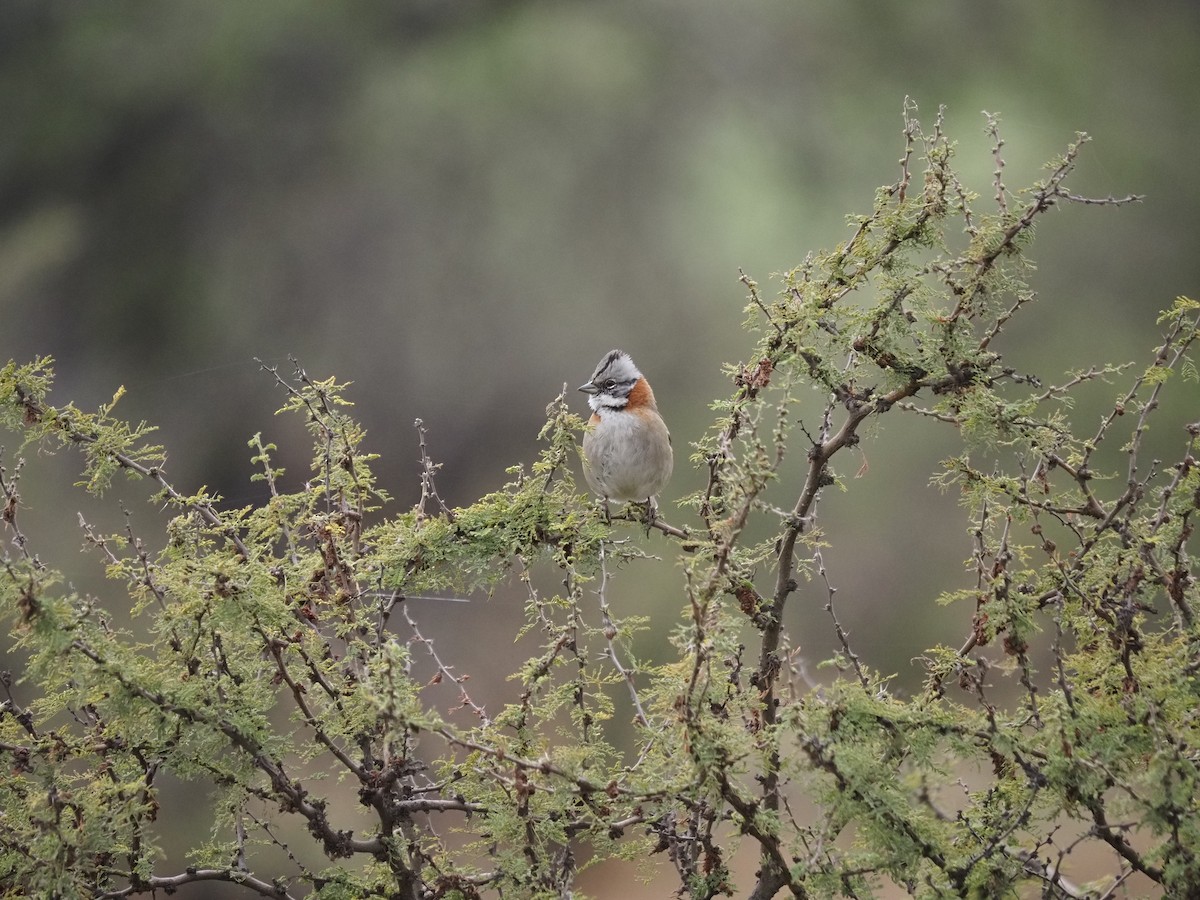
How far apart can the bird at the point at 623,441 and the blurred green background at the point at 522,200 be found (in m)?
0.98

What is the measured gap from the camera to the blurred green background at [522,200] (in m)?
3.19

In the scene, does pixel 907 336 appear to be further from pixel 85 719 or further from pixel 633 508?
pixel 85 719

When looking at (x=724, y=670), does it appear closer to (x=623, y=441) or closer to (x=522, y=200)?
(x=623, y=441)

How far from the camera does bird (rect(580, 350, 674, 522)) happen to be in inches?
83.1

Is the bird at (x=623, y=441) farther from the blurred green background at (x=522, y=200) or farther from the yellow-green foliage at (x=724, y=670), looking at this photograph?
the blurred green background at (x=522, y=200)

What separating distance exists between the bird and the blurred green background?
98cm

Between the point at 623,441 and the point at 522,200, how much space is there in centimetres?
177

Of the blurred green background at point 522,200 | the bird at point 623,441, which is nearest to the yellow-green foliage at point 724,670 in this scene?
the bird at point 623,441

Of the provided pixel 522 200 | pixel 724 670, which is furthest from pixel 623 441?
pixel 522 200

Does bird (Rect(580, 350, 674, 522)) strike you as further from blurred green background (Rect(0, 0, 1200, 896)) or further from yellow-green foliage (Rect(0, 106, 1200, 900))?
Answer: blurred green background (Rect(0, 0, 1200, 896))

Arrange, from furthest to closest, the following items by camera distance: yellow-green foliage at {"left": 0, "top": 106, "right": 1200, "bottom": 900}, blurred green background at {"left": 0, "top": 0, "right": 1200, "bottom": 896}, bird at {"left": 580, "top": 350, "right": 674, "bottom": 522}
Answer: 1. blurred green background at {"left": 0, "top": 0, "right": 1200, "bottom": 896}
2. bird at {"left": 580, "top": 350, "right": 674, "bottom": 522}
3. yellow-green foliage at {"left": 0, "top": 106, "right": 1200, "bottom": 900}

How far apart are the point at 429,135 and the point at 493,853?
2.74 m

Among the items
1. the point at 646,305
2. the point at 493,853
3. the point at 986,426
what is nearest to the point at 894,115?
the point at 646,305

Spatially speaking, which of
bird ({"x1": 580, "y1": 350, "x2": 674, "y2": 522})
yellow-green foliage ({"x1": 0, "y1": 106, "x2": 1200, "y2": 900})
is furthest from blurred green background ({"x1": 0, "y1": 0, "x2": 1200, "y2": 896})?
yellow-green foliage ({"x1": 0, "y1": 106, "x2": 1200, "y2": 900})
